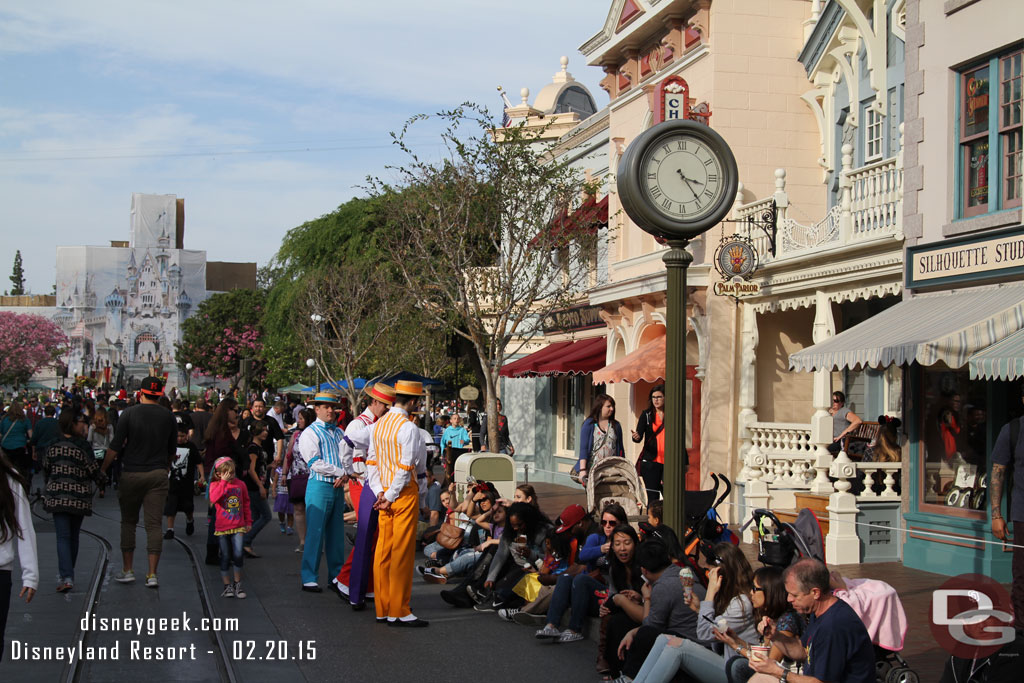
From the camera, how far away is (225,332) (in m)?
92.5

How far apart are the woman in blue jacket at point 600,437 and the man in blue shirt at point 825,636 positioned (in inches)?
288

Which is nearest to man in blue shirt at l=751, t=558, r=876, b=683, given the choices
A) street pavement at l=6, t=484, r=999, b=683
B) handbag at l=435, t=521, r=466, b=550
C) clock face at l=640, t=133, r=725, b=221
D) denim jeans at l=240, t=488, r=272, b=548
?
street pavement at l=6, t=484, r=999, b=683

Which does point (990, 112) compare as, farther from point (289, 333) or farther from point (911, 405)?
point (289, 333)

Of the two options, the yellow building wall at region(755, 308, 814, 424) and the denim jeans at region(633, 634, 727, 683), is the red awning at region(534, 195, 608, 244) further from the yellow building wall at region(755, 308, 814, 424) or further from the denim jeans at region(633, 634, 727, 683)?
the denim jeans at region(633, 634, 727, 683)

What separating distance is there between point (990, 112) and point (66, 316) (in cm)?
12734

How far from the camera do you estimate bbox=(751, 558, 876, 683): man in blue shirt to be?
555 cm

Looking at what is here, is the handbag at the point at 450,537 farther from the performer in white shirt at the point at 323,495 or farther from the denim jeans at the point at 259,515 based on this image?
the denim jeans at the point at 259,515

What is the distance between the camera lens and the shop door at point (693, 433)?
18688 millimetres

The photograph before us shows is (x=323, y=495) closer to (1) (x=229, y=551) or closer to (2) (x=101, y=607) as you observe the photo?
(1) (x=229, y=551)

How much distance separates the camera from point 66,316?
415 feet

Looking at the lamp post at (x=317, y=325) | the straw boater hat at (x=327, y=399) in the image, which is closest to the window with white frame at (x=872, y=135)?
the straw boater hat at (x=327, y=399)

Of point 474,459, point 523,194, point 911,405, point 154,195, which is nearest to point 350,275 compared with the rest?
point 523,194

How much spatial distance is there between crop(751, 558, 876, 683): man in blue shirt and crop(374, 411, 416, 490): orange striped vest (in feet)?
13.6

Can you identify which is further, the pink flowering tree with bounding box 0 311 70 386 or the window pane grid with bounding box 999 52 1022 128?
the pink flowering tree with bounding box 0 311 70 386
